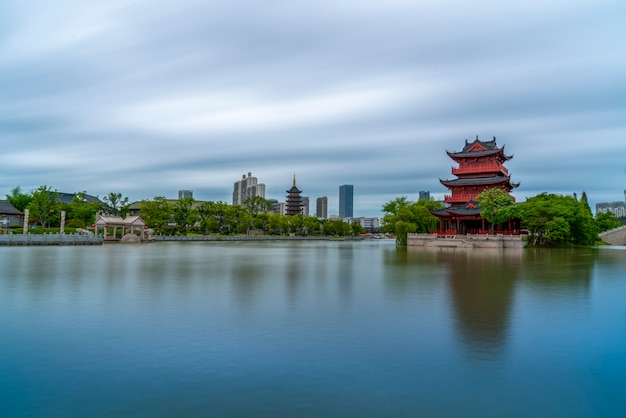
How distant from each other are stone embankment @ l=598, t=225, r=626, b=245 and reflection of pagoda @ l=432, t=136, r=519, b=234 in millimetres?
22694

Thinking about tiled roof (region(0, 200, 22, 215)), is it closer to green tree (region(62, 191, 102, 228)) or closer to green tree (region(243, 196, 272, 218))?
green tree (region(62, 191, 102, 228))

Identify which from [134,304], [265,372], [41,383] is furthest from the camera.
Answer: [134,304]

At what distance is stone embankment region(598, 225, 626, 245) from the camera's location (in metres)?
75.0

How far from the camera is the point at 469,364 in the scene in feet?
28.7

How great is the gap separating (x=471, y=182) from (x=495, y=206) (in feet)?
29.2

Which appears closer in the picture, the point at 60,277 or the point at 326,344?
the point at 326,344

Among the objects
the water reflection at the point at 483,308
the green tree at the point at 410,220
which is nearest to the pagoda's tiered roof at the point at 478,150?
the green tree at the point at 410,220

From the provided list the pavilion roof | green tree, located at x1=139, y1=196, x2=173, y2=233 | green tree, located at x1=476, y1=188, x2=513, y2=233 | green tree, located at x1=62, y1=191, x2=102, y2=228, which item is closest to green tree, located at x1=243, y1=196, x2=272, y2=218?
green tree, located at x1=139, y1=196, x2=173, y2=233

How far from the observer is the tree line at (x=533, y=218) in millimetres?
53812

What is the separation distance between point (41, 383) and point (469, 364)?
754 centimetres

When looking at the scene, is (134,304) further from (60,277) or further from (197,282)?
(60,277)

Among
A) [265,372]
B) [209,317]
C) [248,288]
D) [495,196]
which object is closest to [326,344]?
[265,372]

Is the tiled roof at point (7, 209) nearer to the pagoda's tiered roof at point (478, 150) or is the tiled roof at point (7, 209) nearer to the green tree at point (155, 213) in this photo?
the green tree at point (155, 213)

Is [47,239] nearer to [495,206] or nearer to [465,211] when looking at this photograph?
[465,211]
